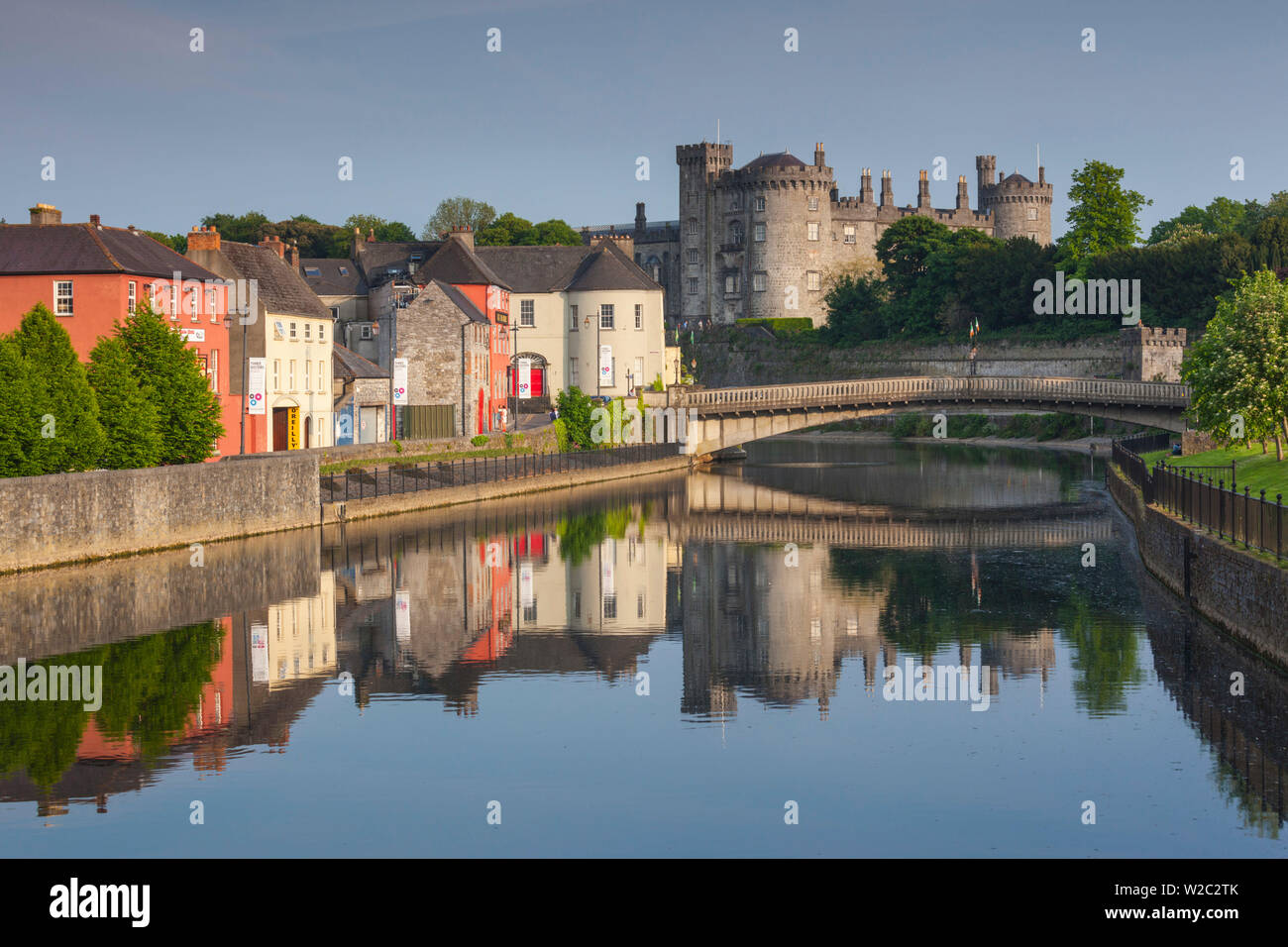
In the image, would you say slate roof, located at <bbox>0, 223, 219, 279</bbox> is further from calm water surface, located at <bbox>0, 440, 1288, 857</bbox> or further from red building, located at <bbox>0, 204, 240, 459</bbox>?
calm water surface, located at <bbox>0, 440, 1288, 857</bbox>

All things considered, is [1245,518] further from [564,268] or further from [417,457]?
[564,268]

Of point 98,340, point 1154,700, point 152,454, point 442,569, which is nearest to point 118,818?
point 1154,700

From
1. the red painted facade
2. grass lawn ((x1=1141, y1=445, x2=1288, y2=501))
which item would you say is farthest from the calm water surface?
the red painted facade

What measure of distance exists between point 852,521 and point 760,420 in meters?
25.5

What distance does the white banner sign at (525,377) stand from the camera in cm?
8281

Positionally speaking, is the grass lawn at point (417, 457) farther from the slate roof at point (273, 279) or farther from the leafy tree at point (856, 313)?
the leafy tree at point (856, 313)

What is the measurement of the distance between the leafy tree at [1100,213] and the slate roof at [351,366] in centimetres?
6286

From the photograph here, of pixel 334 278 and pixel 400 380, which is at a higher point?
pixel 334 278

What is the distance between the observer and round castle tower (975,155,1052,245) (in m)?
137

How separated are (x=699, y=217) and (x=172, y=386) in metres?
93.9

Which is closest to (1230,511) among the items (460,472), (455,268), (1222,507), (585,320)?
(1222,507)

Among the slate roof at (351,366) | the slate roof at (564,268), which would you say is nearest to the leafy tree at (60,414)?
the slate roof at (351,366)

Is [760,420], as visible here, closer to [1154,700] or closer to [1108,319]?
[1108,319]

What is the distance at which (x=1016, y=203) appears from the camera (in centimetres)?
13700
